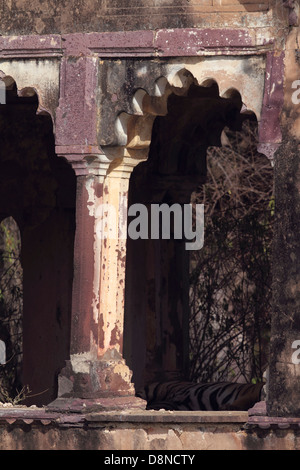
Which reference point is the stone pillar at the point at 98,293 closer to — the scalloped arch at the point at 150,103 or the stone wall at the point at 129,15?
the scalloped arch at the point at 150,103

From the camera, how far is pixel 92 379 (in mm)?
10258

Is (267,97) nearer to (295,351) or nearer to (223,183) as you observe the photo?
(295,351)

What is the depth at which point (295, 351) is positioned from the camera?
9.81 metres

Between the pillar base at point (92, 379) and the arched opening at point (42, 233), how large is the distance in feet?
10.7

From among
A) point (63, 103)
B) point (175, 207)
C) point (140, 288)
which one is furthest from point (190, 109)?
point (63, 103)

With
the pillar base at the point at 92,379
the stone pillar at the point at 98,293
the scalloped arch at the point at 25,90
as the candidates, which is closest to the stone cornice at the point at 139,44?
the scalloped arch at the point at 25,90

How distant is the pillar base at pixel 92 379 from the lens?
10250mm

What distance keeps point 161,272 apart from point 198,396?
1350 mm

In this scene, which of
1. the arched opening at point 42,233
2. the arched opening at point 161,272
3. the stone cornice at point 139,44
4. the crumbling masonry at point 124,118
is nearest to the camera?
the crumbling masonry at point 124,118

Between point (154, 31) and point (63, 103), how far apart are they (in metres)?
0.89

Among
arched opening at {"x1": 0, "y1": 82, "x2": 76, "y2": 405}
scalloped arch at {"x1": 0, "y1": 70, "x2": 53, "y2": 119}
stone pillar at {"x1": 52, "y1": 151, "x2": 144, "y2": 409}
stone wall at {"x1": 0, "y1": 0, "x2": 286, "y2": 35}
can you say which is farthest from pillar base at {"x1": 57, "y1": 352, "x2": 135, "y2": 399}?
arched opening at {"x1": 0, "y1": 82, "x2": 76, "y2": 405}

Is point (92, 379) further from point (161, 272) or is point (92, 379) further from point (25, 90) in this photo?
point (161, 272)

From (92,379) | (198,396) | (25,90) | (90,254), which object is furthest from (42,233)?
(92,379)

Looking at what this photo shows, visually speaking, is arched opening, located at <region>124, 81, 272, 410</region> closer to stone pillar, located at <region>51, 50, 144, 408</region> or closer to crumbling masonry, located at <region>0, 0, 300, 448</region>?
crumbling masonry, located at <region>0, 0, 300, 448</region>
